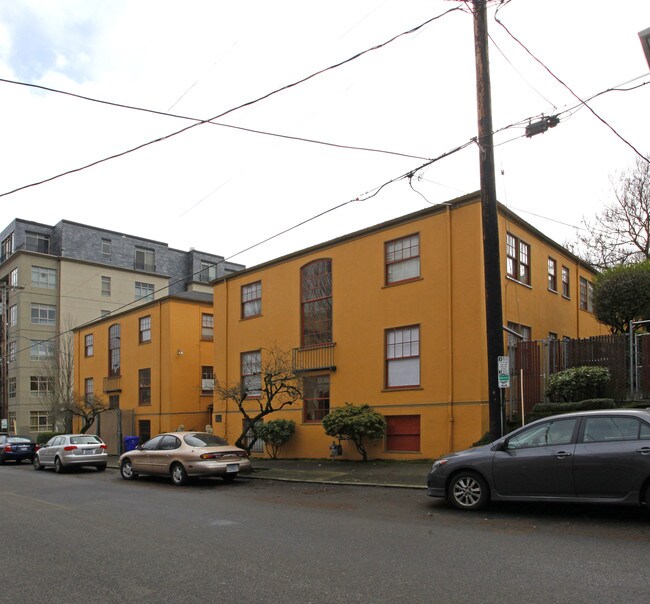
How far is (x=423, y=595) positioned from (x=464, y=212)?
43.4 feet

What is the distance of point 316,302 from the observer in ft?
71.0

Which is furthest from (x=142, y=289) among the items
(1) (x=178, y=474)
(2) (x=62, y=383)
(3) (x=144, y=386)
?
(1) (x=178, y=474)

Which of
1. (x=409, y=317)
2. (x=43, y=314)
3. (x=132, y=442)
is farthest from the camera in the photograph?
(x=43, y=314)

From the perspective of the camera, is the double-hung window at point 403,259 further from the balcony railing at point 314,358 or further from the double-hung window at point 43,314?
the double-hung window at point 43,314

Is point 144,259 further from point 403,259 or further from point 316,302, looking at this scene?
point 403,259

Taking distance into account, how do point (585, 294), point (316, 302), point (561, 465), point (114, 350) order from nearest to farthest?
point (561, 465) < point (316, 302) < point (585, 294) < point (114, 350)

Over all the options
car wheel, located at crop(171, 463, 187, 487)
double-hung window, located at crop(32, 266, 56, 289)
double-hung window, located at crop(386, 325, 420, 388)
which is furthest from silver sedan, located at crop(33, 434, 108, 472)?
double-hung window, located at crop(32, 266, 56, 289)

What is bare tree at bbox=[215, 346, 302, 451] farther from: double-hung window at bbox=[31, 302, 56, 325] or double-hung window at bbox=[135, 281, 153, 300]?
double-hung window at bbox=[135, 281, 153, 300]

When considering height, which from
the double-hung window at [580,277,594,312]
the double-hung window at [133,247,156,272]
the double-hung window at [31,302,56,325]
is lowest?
the double-hung window at [580,277,594,312]

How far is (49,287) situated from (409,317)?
42.4 meters

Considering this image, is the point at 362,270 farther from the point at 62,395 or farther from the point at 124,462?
the point at 62,395

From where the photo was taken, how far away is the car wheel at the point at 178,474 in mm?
15420

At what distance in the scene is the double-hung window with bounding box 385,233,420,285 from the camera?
61.0 ft

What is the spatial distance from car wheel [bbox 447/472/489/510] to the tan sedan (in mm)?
7287
